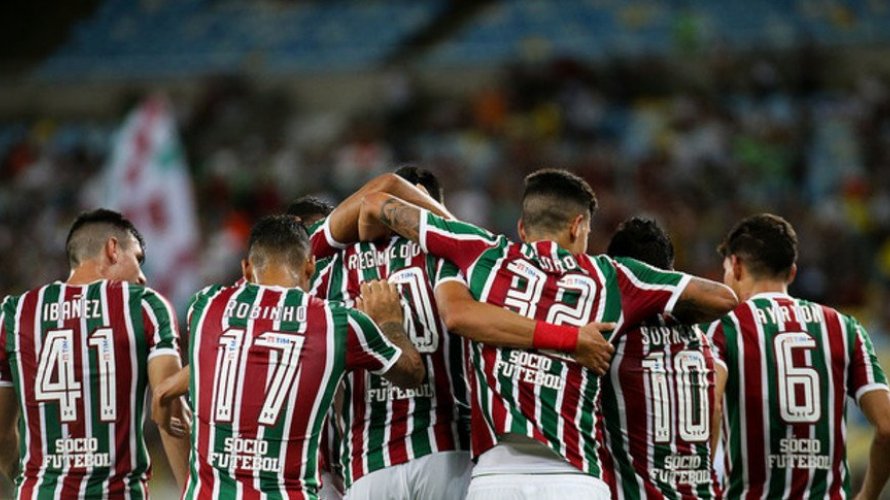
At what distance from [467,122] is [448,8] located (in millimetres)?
5226

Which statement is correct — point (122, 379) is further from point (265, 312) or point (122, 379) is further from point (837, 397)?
point (837, 397)

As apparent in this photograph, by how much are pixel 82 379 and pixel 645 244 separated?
2661mm

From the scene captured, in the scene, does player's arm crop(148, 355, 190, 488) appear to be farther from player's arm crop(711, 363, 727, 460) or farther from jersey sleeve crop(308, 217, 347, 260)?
player's arm crop(711, 363, 727, 460)

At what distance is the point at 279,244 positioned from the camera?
19.0ft

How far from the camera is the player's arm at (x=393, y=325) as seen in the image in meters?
5.83

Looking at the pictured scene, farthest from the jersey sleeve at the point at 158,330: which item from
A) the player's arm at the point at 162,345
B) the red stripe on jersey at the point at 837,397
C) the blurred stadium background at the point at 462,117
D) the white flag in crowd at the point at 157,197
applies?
the white flag in crowd at the point at 157,197

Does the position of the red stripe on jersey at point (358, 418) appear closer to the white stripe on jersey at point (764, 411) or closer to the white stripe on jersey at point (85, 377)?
the white stripe on jersey at point (85, 377)

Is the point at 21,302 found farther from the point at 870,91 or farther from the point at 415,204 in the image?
the point at 870,91

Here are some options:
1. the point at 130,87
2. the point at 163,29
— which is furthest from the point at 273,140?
the point at 163,29

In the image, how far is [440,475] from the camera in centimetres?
617

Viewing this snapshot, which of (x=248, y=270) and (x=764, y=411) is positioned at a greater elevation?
(x=248, y=270)

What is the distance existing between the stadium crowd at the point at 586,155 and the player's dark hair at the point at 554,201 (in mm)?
8357

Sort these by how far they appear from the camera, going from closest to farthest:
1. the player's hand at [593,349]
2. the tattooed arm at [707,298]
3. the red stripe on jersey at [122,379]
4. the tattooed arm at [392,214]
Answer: the player's hand at [593,349] → the tattooed arm at [707,298] → the tattooed arm at [392,214] → the red stripe on jersey at [122,379]

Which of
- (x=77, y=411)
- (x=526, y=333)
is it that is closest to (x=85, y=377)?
(x=77, y=411)
